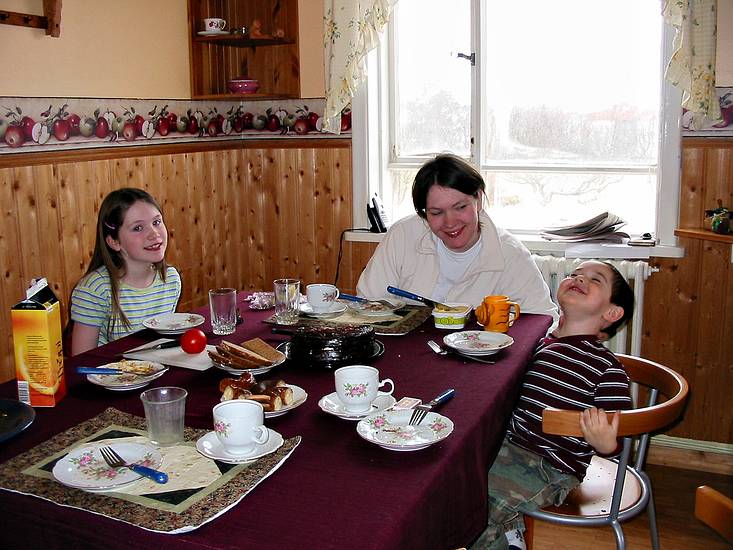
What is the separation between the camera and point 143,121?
3420 millimetres

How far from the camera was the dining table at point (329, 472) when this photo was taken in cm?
110

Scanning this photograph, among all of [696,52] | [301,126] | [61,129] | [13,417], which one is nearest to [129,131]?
[61,129]

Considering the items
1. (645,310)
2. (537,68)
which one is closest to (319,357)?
(645,310)

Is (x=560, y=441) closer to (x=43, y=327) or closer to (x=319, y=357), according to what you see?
(x=319, y=357)

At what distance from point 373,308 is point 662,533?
4.31ft

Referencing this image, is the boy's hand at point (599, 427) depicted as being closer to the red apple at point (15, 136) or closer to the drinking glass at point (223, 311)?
the drinking glass at point (223, 311)

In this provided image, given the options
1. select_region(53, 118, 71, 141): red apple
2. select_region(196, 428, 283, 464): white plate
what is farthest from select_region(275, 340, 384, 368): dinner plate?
select_region(53, 118, 71, 141): red apple

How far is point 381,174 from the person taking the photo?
384 cm

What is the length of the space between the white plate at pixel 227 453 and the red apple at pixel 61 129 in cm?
200

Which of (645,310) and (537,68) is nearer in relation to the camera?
(645,310)

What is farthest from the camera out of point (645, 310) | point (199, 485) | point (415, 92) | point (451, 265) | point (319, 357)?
point (415, 92)

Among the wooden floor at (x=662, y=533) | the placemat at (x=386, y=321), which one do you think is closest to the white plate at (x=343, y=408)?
the placemat at (x=386, y=321)

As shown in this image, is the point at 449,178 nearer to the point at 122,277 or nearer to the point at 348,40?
the point at 122,277

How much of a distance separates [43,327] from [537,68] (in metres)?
2.62
